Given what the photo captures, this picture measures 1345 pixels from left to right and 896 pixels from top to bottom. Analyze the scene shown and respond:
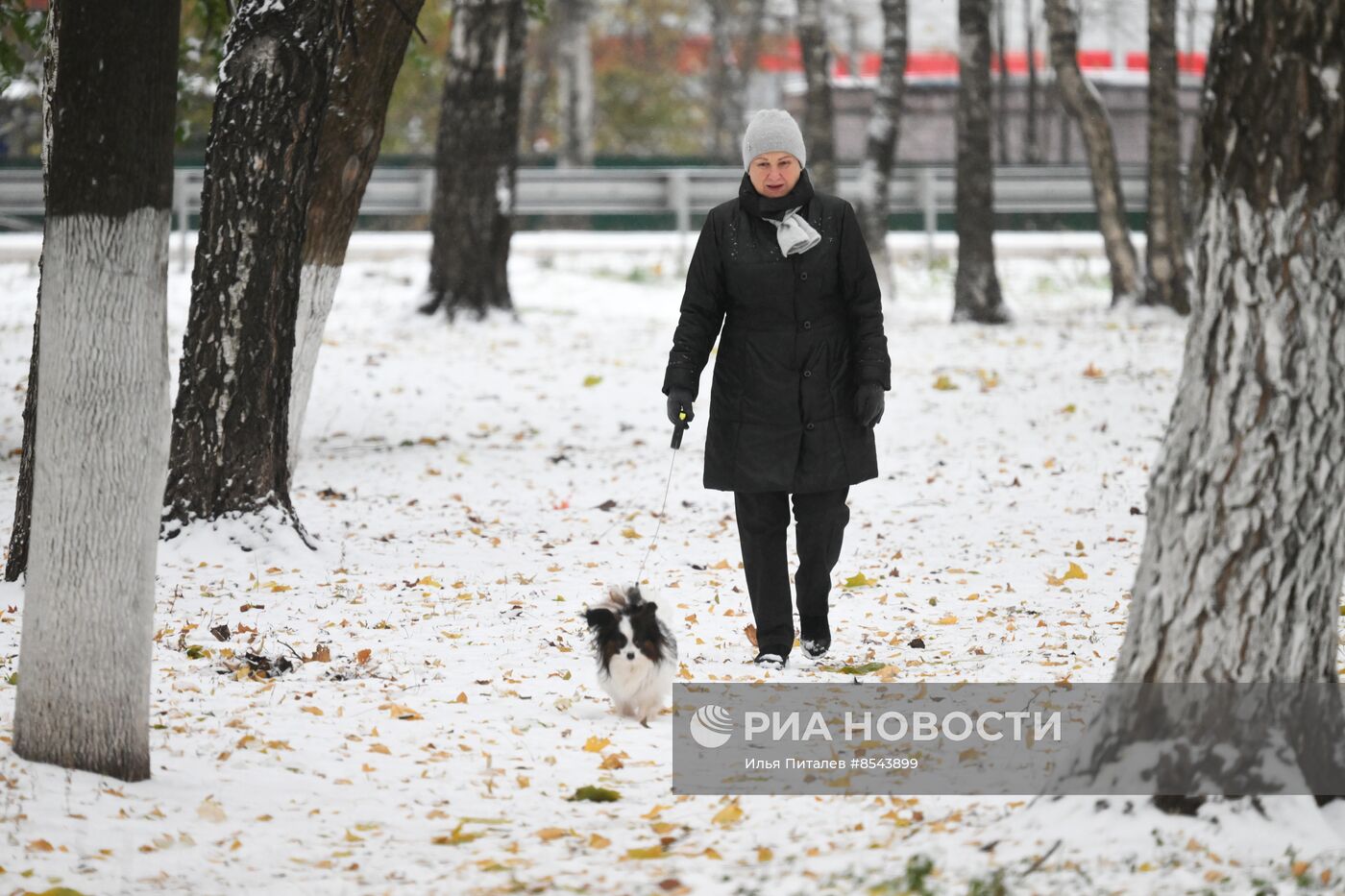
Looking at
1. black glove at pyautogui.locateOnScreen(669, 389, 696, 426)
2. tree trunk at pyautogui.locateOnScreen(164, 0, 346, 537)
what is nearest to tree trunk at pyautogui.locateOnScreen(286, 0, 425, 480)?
tree trunk at pyautogui.locateOnScreen(164, 0, 346, 537)

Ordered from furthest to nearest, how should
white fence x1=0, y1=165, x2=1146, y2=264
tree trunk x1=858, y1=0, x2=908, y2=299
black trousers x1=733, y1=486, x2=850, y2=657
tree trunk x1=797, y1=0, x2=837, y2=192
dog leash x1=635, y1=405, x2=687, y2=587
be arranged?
white fence x1=0, y1=165, x2=1146, y2=264
tree trunk x1=858, y1=0, x2=908, y2=299
tree trunk x1=797, y1=0, x2=837, y2=192
black trousers x1=733, y1=486, x2=850, y2=657
dog leash x1=635, y1=405, x2=687, y2=587

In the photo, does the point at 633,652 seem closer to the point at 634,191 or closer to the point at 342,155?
the point at 342,155

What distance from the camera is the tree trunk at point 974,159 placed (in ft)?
53.8

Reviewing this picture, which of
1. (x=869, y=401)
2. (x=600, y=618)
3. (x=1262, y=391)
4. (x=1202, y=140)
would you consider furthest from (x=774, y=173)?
(x=1262, y=391)

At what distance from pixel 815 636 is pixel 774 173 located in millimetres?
1780

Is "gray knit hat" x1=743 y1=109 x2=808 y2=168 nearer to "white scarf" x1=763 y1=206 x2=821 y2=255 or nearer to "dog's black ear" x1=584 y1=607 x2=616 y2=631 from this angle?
"white scarf" x1=763 y1=206 x2=821 y2=255

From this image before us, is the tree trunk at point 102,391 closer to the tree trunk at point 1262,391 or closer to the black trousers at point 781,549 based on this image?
the black trousers at point 781,549

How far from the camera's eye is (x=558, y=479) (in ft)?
35.0

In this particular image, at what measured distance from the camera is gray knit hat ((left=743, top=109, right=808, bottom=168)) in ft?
19.0

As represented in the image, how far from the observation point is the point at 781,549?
6.16 metres

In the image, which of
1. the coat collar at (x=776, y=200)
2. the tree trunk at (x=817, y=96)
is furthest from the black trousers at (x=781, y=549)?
the tree trunk at (x=817, y=96)

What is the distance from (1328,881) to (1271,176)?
1593 millimetres

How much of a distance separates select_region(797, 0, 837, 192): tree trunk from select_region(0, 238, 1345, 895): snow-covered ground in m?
3.45

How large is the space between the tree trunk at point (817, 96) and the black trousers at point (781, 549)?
11.8 meters
